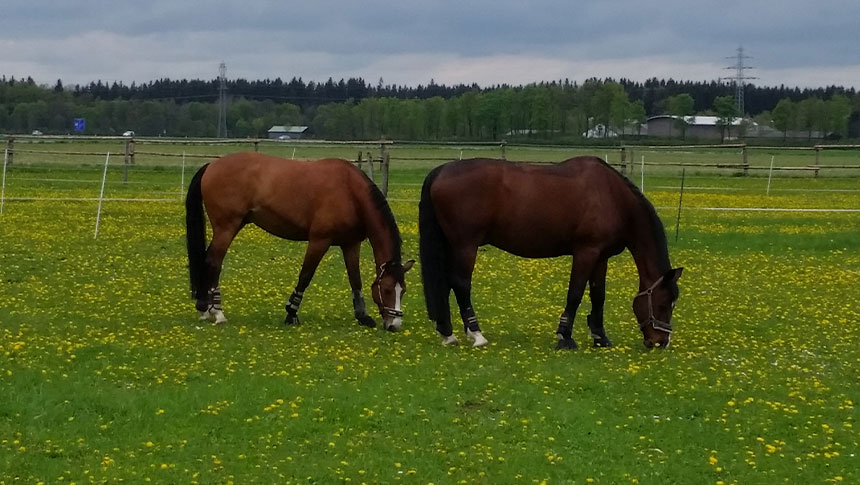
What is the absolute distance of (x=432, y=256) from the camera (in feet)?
33.7

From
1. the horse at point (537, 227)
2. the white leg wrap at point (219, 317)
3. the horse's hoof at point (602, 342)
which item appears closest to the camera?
the horse at point (537, 227)

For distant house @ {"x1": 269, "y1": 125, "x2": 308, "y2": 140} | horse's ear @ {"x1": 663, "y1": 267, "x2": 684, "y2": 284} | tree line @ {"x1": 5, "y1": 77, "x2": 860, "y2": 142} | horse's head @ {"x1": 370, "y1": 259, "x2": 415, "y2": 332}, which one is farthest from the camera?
distant house @ {"x1": 269, "y1": 125, "x2": 308, "y2": 140}

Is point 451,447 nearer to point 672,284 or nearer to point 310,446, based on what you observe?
point 310,446

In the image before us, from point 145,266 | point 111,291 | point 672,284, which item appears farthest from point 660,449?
point 145,266

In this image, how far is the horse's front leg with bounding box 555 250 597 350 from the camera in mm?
10312

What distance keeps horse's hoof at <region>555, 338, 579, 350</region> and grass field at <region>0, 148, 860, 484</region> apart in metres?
0.11

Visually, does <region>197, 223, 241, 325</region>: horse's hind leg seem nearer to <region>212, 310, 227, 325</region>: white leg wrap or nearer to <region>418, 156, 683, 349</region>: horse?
<region>212, 310, 227, 325</region>: white leg wrap

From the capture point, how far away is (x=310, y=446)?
6.75 metres

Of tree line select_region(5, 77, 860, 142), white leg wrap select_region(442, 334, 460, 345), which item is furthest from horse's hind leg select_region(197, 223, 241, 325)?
tree line select_region(5, 77, 860, 142)

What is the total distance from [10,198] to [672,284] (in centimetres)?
2118

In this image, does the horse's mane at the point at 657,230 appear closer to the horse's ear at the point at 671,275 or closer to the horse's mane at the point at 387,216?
the horse's ear at the point at 671,275

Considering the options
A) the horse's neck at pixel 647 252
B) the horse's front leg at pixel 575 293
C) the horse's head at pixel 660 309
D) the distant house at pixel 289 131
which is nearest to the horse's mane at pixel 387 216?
the horse's front leg at pixel 575 293

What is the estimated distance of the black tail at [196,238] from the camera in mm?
11508

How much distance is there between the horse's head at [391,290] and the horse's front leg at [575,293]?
1.87 m
